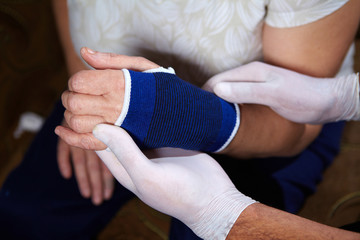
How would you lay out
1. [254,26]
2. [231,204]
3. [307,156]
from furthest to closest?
[307,156] → [254,26] → [231,204]

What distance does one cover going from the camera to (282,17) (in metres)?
0.59

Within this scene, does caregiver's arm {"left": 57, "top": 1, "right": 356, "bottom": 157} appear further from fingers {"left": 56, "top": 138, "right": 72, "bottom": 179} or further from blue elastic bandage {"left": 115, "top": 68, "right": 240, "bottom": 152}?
fingers {"left": 56, "top": 138, "right": 72, "bottom": 179}

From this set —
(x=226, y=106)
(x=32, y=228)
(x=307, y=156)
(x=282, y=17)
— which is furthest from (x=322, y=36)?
(x=32, y=228)

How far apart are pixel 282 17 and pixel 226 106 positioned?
184 millimetres

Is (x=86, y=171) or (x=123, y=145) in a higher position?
(x=123, y=145)

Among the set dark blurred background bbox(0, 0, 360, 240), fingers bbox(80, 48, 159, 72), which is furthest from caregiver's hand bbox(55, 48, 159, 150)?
dark blurred background bbox(0, 0, 360, 240)

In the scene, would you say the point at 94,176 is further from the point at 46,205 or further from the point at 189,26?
the point at 189,26

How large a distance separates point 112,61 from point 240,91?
0.77 feet

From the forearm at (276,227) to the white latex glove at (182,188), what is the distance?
0.01m

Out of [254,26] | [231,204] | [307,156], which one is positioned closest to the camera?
[231,204]

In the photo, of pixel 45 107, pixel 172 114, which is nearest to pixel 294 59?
pixel 172 114

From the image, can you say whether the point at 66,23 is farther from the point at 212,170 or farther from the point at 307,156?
the point at 307,156

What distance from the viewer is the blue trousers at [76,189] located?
30.1 inches

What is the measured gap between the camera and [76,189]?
852 mm
